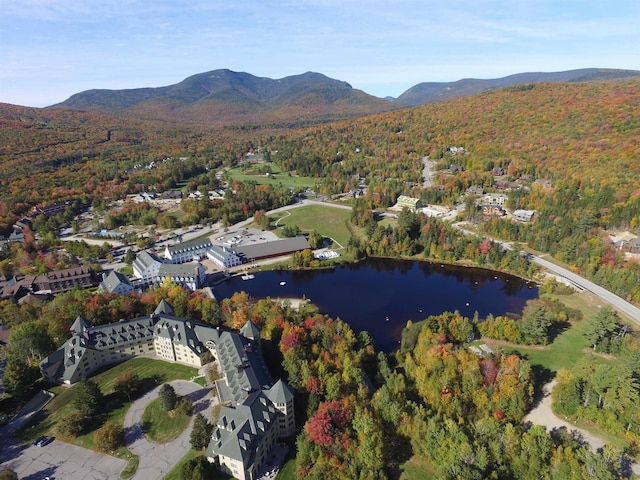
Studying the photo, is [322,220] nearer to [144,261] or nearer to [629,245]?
[144,261]

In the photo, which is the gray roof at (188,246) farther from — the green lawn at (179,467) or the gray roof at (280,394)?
the gray roof at (280,394)

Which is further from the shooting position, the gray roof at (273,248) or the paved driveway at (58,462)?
the gray roof at (273,248)

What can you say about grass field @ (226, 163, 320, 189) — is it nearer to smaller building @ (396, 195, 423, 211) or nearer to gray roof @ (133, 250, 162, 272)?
smaller building @ (396, 195, 423, 211)

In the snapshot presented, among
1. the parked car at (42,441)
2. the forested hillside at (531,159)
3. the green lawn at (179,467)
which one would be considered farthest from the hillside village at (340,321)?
the parked car at (42,441)

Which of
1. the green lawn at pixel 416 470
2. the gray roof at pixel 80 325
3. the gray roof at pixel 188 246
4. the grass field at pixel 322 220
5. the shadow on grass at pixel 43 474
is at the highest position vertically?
the gray roof at pixel 80 325

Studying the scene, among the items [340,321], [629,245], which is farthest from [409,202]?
[340,321]

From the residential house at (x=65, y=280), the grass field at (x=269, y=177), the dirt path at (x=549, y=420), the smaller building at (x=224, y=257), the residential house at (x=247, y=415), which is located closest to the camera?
the residential house at (x=247, y=415)
